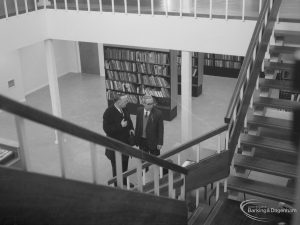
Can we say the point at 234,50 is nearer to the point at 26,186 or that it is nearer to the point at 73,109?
the point at 26,186

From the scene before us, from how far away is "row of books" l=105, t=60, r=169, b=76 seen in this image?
9.30 meters

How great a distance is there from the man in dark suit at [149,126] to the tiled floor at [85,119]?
1.13m

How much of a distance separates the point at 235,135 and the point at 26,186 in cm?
275

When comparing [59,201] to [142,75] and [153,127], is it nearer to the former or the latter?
[153,127]

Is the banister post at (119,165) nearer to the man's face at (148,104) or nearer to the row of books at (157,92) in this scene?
the man's face at (148,104)

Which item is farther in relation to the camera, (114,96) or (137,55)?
(114,96)

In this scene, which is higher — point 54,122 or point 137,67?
point 54,122

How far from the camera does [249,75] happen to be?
4723 mm

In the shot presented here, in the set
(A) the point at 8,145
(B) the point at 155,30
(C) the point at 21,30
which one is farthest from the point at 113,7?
(A) the point at 8,145

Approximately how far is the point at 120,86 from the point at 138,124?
13.0 feet

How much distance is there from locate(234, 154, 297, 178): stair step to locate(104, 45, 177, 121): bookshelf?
4748 mm

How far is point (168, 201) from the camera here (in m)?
3.41

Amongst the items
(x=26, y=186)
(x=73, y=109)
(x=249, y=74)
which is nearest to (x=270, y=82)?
(x=249, y=74)

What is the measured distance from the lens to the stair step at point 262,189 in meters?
4.39
